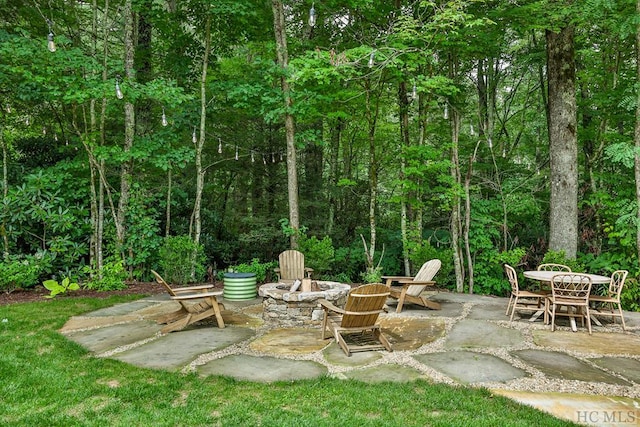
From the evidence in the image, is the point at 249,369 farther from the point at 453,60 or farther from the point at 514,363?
the point at 453,60

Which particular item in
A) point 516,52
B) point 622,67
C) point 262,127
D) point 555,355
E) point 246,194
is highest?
point 516,52

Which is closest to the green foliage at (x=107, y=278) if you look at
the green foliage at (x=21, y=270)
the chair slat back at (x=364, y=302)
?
the green foliage at (x=21, y=270)

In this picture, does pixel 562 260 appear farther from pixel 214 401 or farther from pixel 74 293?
pixel 74 293

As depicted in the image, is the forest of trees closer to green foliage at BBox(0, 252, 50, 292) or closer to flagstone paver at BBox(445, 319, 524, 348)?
green foliage at BBox(0, 252, 50, 292)

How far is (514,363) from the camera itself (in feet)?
11.9

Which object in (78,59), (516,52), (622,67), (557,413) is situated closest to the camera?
(557,413)

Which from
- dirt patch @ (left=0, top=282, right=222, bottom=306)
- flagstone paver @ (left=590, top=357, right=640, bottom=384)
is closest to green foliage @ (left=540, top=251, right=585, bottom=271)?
flagstone paver @ (left=590, top=357, right=640, bottom=384)

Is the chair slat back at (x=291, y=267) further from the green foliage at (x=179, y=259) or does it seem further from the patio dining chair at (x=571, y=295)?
the patio dining chair at (x=571, y=295)

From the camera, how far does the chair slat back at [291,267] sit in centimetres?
650

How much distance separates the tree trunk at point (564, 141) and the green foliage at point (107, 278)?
8.20 meters

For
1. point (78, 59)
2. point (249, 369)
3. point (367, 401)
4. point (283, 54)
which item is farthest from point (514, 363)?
point (78, 59)

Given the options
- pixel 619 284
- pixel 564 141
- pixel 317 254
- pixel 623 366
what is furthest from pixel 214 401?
pixel 564 141

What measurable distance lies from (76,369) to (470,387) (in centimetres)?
333

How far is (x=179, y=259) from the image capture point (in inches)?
302
